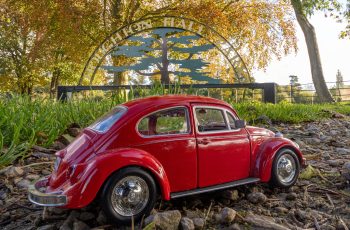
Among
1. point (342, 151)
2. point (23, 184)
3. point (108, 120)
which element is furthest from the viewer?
point (342, 151)

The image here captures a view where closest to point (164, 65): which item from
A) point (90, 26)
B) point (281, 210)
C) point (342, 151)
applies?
point (90, 26)

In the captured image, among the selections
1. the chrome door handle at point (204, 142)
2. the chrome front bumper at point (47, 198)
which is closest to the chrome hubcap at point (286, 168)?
the chrome door handle at point (204, 142)

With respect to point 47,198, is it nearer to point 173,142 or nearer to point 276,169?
point 173,142

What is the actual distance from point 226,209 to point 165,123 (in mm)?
732

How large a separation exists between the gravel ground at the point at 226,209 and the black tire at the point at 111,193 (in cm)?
6

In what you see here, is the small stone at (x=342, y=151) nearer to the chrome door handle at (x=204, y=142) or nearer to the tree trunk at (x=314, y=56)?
the chrome door handle at (x=204, y=142)

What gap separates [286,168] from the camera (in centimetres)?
308

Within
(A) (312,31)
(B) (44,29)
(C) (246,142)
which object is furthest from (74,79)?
(C) (246,142)

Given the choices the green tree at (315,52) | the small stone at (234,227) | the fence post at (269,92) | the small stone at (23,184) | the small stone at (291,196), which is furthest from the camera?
the green tree at (315,52)

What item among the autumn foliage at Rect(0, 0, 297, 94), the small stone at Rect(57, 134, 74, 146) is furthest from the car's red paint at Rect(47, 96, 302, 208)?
the autumn foliage at Rect(0, 0, 297, 94)

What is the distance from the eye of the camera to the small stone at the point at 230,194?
9.40 feet

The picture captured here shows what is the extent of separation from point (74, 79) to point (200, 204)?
22.8m

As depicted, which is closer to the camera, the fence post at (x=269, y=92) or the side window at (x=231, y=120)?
the side window at (x=231, y=120)

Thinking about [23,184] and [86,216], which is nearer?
[86,216]
